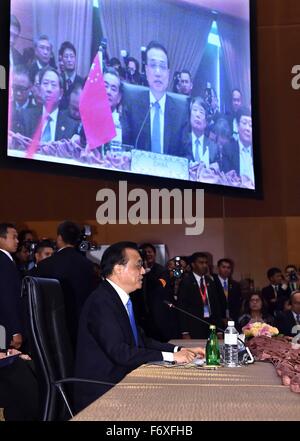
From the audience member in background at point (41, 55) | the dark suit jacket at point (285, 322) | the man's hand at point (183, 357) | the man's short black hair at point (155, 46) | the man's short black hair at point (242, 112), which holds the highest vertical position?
the man's short black hair at point (155, 46)

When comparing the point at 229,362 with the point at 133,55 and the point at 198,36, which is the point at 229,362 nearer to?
the point at 133,55

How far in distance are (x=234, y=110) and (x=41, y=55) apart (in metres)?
2.42

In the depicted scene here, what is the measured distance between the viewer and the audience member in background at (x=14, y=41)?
586cm

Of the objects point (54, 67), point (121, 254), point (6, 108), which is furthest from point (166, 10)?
point (121, 254)

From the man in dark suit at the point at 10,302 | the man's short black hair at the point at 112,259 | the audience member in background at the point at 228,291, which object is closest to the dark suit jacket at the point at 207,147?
the audience member in background at the point at 228,291

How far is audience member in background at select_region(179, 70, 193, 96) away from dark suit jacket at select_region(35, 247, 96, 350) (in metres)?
3.08

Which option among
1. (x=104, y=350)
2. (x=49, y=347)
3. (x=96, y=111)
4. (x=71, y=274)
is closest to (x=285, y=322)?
(x=71, y=274)

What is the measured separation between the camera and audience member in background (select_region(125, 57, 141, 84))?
677 cm

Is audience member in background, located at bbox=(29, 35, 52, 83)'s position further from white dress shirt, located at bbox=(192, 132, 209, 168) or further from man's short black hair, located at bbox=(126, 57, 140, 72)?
white dress shirt, located at bbox=(192, 132, 209, 168)

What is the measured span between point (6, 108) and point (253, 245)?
441 centimetres

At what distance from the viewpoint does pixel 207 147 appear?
738 centimetres

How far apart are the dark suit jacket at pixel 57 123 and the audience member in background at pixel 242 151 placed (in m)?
1.95

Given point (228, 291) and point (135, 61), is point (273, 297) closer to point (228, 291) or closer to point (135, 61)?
point (228, 291)

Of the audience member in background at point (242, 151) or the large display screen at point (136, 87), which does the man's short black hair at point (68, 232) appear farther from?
the audience member in background at point (242, 151)
